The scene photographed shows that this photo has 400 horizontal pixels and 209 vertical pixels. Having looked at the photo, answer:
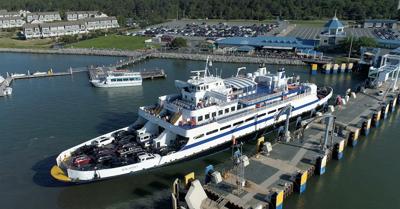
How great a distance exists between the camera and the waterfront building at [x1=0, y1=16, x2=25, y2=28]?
148 metres

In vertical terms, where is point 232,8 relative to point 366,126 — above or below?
above

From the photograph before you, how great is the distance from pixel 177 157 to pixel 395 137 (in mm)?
30131

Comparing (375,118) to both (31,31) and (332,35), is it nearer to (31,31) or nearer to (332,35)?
(332,35)

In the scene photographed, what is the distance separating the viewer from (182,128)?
3444 cm

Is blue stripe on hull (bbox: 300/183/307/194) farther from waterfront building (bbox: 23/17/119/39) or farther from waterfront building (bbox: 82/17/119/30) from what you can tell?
waterfront building (bbox: 82/17/119/30)

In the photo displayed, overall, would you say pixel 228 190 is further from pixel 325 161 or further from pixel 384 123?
pixel 384 123

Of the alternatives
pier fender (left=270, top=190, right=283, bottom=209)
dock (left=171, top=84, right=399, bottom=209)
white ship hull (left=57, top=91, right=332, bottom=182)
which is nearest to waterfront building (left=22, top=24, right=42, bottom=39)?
white ship hull (left=57, top=91, right=332, bottom=182)

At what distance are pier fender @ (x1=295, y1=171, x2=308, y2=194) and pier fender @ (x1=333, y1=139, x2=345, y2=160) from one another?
307 inches

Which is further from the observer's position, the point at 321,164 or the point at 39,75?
the point at 39,75

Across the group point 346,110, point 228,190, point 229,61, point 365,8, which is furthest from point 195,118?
point 365,8

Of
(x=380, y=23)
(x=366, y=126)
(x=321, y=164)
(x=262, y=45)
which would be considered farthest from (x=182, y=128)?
(x=380, y=23)

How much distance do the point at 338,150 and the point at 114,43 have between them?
296ft

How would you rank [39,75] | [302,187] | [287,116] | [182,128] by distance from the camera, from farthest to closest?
1. [39,75]
2. [287,116]
3. [182,128]
4. [302,187]

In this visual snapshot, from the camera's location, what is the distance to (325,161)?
111ft
